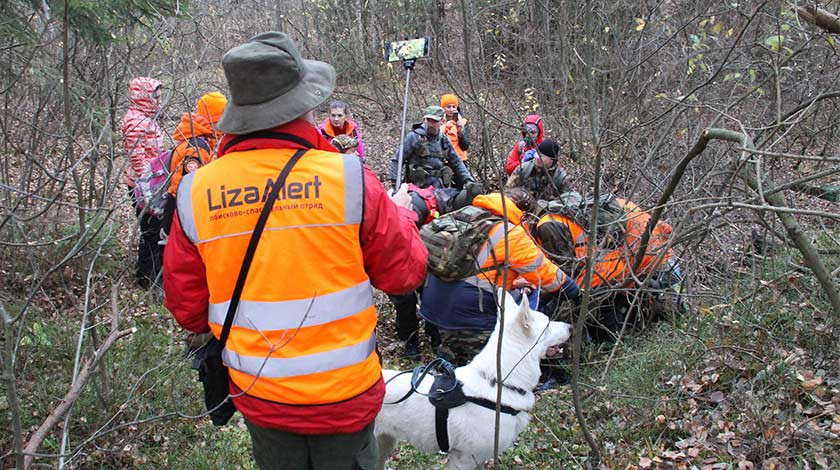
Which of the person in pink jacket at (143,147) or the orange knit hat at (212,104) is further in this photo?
the person in pink jacket at (143,147)

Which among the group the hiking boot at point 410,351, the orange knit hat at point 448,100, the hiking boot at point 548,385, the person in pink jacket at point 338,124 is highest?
the orange knit hat at point 448,100

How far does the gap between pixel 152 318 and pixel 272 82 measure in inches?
196

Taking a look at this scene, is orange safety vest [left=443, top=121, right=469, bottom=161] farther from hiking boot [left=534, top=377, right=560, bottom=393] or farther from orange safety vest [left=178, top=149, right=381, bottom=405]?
orange safety vest [left=178, top=149, right=381, bottom=405]

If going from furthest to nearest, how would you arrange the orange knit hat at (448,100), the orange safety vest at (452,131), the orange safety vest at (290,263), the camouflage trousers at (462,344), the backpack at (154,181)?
the orange knit hat at (448,100) → the orange safety vest at (452,131) → the backpack at (154,181) → the camouflage trousers at (462,344) → the orange safety vest at (290,263)

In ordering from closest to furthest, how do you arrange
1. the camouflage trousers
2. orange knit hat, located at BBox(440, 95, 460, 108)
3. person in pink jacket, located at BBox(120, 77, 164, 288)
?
the camouflage trousers, person in pink jacket, located at BBox(120, 77, 164, 288), orange knit hat, located at BBox(440, 95, 460, 108)

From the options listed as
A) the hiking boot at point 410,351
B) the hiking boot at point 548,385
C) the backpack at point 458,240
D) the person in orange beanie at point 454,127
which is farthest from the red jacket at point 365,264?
the person in orange beanie at point 454,127

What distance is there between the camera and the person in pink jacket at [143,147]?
6.38 meters

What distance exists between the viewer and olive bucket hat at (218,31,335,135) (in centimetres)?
236

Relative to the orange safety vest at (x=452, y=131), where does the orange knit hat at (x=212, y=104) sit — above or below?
above

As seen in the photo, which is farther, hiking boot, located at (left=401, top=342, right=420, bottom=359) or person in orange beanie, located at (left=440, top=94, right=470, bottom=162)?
person in orange beanie, located at (left=440, top=94, right=470, bottom=162)

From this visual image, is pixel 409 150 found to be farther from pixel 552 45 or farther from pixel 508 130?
pixel 552 45

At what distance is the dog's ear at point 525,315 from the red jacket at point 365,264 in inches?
Result: 53.7

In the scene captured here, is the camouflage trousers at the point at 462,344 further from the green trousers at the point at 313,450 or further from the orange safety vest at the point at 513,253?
the green trousers at the point at 313,450

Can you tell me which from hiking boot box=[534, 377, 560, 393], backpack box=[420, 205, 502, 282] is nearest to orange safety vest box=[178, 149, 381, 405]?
backpack box=[420, 205, 502, 282]
